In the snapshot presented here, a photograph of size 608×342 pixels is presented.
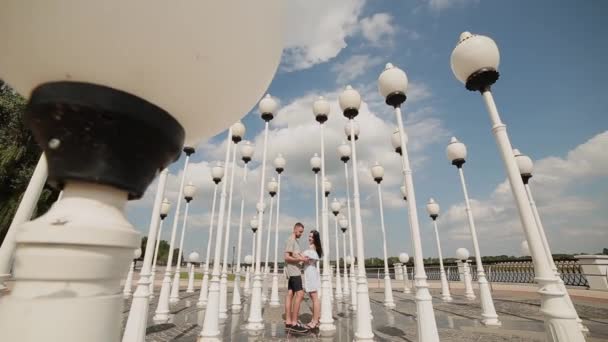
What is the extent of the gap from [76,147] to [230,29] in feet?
2.00

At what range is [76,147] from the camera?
896mm

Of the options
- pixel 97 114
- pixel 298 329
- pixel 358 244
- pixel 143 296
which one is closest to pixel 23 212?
pixel 143 296

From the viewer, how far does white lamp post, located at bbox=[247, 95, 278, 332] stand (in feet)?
20.3

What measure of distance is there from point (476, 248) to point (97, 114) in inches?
301

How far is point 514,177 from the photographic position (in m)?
3.09

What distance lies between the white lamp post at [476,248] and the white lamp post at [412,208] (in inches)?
113

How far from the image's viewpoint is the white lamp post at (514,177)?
8.21ft

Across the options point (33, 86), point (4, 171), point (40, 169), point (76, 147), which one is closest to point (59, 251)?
point (76, 147)

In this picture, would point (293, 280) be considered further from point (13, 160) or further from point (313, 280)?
point (13, 160)

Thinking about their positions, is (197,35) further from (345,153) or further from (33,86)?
(345,153)

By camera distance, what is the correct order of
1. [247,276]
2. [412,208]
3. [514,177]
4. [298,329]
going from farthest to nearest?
[247,276]
[298,329]
[412,208]
[514,177]

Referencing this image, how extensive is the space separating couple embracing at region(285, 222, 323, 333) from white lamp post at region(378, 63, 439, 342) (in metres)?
2.62

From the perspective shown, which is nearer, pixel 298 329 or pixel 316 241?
pixel 298 329

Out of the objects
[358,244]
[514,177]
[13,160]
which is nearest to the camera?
[514,177]
